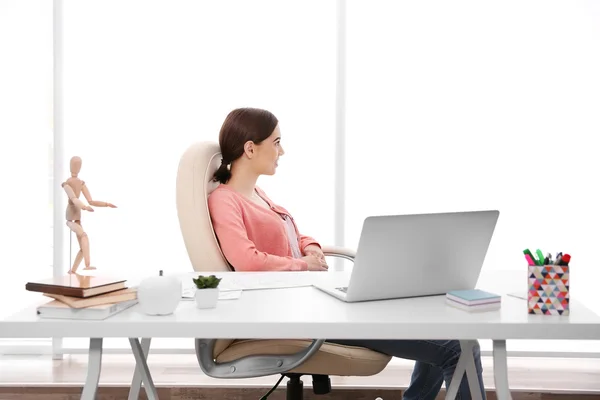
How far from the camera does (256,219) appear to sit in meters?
2.18

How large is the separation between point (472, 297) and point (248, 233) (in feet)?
3.34

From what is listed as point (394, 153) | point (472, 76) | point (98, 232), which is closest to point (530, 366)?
point (394, 153)

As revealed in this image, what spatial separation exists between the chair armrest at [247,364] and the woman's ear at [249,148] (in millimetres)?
750

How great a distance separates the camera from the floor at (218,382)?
8.82 ft

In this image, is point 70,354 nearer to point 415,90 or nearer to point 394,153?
point 394,153

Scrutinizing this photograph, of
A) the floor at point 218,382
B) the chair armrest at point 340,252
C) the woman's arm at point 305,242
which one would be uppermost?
the woman's arm at point 305,242

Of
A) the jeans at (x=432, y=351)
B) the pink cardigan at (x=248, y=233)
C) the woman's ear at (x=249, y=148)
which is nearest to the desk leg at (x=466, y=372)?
the jeans at (x=432, y=351)

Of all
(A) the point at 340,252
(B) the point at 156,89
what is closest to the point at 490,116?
(A) the point at 340,252

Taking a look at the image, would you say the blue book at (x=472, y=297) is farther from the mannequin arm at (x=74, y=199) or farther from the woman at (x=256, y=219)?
the mannequin arm at (x=74, y=199)

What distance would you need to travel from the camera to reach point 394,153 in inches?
129

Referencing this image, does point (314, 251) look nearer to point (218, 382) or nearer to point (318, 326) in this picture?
point (218, 382)

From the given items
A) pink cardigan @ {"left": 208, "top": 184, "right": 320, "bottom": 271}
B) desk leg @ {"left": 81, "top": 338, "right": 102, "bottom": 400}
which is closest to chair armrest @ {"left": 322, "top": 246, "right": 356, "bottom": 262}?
pink cardigan @ {"left": 208, "top": 184, "right": 320, "bottom": 271}

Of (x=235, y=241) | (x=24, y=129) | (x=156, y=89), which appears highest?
(x=156, y=89)

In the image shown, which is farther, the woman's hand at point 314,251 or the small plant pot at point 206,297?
the woman's hand at point 314,251
